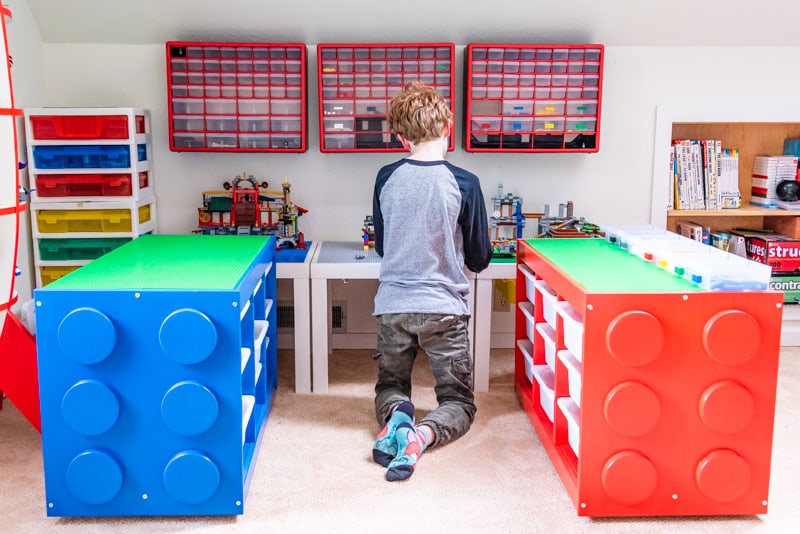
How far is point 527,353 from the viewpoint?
2.82 metres

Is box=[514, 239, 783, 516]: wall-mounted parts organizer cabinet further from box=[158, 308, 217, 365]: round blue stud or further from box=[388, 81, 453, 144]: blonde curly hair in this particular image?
box=[158, 308, 217, 365]: round blue stud

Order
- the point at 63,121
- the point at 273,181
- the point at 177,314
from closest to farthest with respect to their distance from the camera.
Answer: the point at 177,314 → the point at 63,121 → the point at 273,181

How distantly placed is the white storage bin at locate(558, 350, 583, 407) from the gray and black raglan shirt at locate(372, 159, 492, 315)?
424 millimetres

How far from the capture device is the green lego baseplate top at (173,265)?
201 centimetres

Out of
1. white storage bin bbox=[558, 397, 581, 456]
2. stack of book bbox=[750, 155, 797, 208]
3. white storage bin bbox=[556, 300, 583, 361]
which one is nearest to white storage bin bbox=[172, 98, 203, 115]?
white storage bin bbox=[556, 300, 583, 361]

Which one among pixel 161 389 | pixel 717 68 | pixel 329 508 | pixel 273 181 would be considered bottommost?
pixel 329 508

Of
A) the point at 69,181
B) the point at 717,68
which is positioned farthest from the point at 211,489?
the point at 717,68

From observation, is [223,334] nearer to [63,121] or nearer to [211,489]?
[211,489]

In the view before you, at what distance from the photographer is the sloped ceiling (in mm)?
3217

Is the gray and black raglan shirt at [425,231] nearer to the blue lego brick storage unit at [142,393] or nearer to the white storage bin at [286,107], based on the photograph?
the blue lego brick storage unit at [142,393]

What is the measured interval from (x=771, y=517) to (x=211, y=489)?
145 centimetres

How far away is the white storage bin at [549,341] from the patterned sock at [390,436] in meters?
0.47

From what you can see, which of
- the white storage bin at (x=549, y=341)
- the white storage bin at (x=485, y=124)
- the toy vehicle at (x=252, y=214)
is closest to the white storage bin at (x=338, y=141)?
the toy vehicle at (x=252, y=214)

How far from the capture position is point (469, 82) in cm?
328
